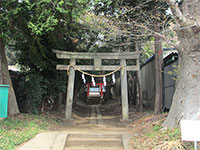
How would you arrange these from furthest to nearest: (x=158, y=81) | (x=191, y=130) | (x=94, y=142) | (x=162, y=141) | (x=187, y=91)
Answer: (x=158, y=81)
(x=94, y=142)
(x=187, y=91)
(x=162, y=141)
(x=191, y=130)

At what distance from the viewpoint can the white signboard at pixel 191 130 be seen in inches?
178

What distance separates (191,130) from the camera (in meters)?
4.57

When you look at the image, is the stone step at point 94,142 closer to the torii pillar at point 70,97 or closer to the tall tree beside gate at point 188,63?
the tall tree beside gate at point 188,63

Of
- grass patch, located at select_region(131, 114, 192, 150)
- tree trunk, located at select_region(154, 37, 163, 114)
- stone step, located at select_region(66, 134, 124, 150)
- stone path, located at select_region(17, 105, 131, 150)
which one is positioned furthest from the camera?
tree trunk, located at select_region(154, 37, 163, 114)

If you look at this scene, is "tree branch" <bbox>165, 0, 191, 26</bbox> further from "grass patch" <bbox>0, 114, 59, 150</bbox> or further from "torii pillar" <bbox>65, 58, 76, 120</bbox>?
"grass patch" <bbox>0, 114, 59, 150</bbox>

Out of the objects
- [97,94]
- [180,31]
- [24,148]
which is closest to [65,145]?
[24,148]

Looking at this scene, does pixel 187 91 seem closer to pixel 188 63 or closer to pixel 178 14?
pixel 188 63

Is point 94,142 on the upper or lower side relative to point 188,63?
lower

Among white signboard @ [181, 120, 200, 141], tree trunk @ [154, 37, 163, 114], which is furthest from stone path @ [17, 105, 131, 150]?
tree trunk @ [154, 37, 163, 114]

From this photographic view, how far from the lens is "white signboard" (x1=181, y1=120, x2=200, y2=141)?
4523mm

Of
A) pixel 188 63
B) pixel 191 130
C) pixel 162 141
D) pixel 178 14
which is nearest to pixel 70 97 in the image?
pixel 162 141

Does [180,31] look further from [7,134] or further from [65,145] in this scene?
[7,134]

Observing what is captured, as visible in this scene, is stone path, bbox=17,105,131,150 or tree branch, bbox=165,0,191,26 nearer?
tree branch, bbox=165,0,191,26

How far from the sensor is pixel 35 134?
7480mm
